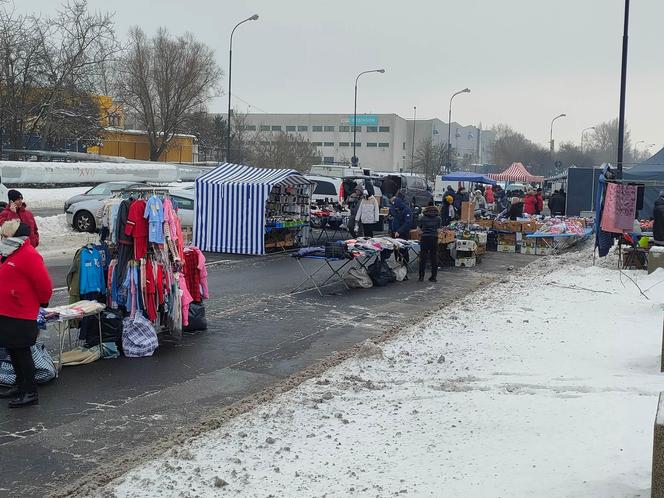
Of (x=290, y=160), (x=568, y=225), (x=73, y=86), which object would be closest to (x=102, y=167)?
(x=73, y=86)

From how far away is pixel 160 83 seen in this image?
227ft

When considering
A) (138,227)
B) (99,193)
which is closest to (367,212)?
(99,193)

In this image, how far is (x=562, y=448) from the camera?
558 centimetres

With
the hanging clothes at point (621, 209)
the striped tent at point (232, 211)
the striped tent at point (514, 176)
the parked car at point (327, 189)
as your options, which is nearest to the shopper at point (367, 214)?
the striped tent at point (232, 211)

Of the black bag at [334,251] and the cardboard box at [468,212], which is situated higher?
the cardboard box at [468,212]

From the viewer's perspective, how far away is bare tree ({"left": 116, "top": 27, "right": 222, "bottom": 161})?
68.6 metres

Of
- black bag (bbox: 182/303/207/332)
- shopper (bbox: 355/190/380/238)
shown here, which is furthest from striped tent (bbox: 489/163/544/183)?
black bag (bbox: 182/303/207/332)

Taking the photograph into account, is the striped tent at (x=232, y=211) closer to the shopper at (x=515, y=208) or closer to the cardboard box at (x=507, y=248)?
the cardboard box at (x=507, y=248)

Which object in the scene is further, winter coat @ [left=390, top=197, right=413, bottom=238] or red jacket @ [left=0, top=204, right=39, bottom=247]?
winter coat @ [left=390, top=197, right=413, bottom=238]

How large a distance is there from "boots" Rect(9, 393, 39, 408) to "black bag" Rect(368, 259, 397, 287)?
9575mm

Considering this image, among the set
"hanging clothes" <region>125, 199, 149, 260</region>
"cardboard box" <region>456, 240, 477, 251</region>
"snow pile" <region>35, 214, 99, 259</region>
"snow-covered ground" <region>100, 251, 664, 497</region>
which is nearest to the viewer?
"snow-covered ground" <region>100, 251, 664, 497</region>

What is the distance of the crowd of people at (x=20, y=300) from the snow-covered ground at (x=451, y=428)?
2.13 metres

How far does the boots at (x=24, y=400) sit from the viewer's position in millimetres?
7164

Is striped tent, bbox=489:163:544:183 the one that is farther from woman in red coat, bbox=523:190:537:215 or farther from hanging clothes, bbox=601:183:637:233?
hanging clothes, bbox=601:183:637:233
